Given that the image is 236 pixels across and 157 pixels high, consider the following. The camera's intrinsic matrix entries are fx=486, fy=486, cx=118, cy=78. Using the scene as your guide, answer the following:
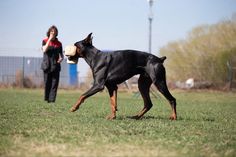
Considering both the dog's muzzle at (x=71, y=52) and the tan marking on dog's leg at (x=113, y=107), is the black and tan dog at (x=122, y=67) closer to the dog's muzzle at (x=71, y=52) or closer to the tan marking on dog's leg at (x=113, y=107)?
the tan marking on dog's leg at (x=113, y=107)

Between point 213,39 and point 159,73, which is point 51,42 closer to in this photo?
point 159,73

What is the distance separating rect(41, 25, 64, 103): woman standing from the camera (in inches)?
562

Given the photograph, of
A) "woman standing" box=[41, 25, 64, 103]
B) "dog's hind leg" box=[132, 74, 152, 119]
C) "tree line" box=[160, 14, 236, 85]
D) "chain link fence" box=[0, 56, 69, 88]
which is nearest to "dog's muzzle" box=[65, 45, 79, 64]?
"dog's hind leg" box=[132, 74, 152, 119]

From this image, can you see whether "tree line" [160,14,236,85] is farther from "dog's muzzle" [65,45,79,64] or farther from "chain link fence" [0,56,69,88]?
"dog's muzzle" [65,45,79,64]

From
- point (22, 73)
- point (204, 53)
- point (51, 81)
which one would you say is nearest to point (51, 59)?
point (51, 81)

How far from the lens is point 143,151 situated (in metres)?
5.70

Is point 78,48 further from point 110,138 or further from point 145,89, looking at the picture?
point 110,138

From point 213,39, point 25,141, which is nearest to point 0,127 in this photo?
point 25,141

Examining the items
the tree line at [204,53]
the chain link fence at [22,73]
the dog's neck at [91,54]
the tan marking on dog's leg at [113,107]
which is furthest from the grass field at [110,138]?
the tree line at [204,53]

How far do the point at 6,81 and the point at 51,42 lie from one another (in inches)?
801

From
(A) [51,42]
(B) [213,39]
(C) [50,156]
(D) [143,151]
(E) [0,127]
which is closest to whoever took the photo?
(C) [50,156]

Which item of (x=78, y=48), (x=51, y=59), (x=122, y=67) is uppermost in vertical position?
(x=78, y=48)

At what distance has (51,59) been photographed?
1438 centimetres

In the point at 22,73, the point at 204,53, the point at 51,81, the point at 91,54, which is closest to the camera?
the point at 91,54
